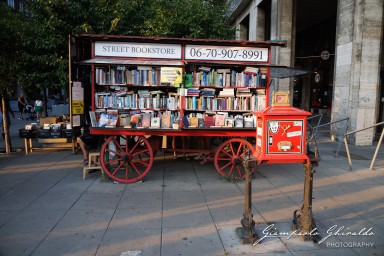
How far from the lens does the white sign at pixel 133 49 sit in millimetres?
6613

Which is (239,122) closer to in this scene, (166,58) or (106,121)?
(166,58)

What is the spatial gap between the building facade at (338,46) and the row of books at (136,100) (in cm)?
458

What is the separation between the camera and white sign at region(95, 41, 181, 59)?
661cm

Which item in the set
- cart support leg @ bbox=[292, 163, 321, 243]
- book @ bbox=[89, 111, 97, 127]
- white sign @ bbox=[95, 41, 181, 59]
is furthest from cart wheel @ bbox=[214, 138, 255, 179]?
book @ bbox=[89, 111, 97, 127]

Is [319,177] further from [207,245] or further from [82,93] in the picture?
[82,93]

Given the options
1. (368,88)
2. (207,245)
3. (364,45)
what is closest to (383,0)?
(364,45)

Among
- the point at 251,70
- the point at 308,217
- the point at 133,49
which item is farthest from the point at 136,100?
the point at 308,217

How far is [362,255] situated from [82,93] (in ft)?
18.9

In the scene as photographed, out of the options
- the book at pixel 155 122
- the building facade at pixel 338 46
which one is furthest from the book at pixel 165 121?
the building facade at pixel 338 46

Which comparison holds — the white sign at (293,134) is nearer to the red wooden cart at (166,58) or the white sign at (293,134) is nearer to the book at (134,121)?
the red wooden cart at (166,58)

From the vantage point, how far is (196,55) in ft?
22.0

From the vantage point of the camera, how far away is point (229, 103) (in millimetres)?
7074

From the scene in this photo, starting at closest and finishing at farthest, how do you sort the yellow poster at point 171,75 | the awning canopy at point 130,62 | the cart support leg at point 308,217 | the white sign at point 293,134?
the cart support leg at point 308,217
the white sign at point 293,134
the awning canopy at point 130,62
the yellow poster at point 171,75

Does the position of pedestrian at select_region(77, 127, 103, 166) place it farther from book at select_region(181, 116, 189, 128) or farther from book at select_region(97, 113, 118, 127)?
book at select_region(181, 116, 189, 128)
